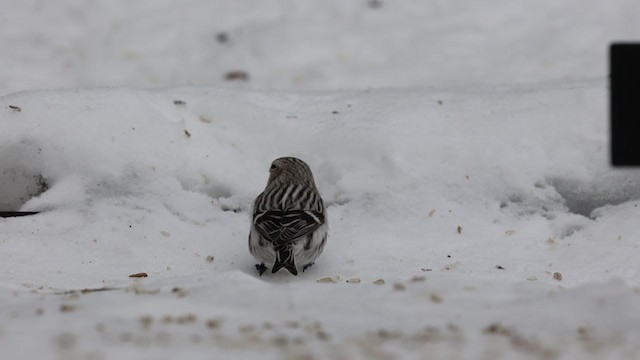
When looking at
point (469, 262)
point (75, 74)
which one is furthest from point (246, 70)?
point (469, 262)

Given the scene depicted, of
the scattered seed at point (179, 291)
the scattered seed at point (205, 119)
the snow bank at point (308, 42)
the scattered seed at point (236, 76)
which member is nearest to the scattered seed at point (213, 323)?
the scattered seed at point (179, 291)

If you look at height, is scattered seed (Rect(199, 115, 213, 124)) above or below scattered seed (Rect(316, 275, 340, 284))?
above

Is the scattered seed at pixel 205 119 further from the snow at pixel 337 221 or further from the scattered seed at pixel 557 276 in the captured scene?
the scattered seed at pixel 557 276

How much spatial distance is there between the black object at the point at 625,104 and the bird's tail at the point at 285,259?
2.58 metres

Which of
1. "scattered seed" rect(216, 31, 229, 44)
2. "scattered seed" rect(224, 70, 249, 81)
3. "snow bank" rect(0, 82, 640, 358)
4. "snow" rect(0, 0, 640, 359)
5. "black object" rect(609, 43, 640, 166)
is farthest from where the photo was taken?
"scattered seed" rect(216, 31, 229, 44)

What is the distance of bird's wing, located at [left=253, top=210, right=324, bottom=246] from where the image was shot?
A: 19.9 ft

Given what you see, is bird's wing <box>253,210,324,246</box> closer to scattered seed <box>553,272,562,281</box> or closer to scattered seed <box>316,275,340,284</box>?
scattered seed <box>316,275,340,284</box>

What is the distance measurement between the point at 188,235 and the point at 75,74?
3.82m

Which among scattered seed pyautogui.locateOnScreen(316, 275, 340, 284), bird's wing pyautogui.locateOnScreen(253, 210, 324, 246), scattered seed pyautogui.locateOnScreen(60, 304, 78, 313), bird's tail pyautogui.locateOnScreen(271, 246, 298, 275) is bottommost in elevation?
scattered seed pyautogui.locateOnScreen(316, 275, 340, 284)

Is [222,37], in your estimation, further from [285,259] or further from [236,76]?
[285,259]

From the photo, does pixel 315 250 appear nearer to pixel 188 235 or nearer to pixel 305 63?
pixel 188 235

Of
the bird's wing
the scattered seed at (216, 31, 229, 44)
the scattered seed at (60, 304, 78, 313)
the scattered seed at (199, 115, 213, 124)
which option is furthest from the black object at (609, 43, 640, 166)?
the scattered seed at (216, 31, 229, 44)

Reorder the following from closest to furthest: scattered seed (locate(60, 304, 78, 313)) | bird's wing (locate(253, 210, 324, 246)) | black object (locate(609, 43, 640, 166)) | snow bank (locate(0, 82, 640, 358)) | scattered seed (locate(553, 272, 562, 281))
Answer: black object (locate(609, 43, 640, 166)) < scattered seed (locate(60, 304, 78, 313)) < snow bank (locate(0, 82, 640, 358)) < scattered seed (locate(553, 272, 562, 281)) < bird's wing (locate(253, 210, 324, 246))

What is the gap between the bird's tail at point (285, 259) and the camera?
20.0ft
